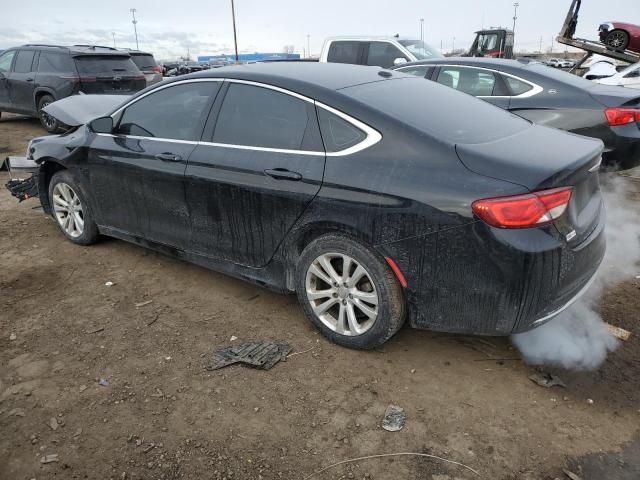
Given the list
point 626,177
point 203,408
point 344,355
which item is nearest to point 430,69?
point 626,177

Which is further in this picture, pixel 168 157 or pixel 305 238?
pixel 168 157

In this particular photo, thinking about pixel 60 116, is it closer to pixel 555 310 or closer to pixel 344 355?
pixel 344 355

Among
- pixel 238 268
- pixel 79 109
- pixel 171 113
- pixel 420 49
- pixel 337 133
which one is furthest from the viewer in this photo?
pixel 420 49

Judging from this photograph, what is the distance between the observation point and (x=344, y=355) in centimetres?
322

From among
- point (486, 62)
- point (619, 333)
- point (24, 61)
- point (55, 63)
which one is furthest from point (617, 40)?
point (619, 333)

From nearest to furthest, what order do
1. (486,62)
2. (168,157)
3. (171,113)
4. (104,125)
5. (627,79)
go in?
(168,157) < (171,113) < (104,125) < (486,62) < (627,79)

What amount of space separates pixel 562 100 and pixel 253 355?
4.54 m

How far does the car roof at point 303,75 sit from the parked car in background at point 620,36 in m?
17.7

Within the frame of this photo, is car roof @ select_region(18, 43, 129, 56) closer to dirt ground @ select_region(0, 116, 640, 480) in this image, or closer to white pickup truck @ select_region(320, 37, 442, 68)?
white pickup truck @ select_region(320, 37, 442, 68)

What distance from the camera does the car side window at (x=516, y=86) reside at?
600 cm

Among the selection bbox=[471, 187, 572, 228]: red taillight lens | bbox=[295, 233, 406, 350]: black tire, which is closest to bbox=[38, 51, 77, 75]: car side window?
bbox=[295, 233, 406, 350]: black tire

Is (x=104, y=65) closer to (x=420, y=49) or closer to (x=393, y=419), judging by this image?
(x=420, y=49)

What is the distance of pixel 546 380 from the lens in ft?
9.66

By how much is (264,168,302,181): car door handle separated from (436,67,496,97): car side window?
403 cm
